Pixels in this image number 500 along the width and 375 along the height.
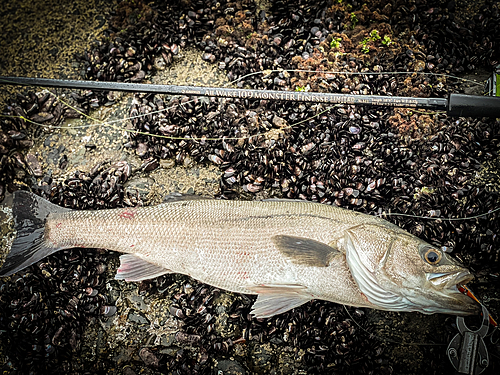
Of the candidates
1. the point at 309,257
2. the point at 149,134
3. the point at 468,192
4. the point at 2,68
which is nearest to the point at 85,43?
the point at 2,68

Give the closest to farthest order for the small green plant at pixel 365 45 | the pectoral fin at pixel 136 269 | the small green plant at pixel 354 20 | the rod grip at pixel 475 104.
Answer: the rod grip at pixel 475 104 < the pectoral fin at pixel 136 269 < the small green plant at pixel 365 45 < the small green plant at pixel 354 20

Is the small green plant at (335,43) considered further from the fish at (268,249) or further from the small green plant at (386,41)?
the fish at (268,249)

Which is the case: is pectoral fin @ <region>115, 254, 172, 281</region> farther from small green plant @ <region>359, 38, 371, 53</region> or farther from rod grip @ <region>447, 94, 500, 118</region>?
small green plant @ <region>359, 38, 371, 53</region>

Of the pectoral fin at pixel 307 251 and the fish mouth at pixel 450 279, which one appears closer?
the fish mouth at pixel 450 279

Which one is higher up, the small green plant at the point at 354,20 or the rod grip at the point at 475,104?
the small green plant at the point at 354,20

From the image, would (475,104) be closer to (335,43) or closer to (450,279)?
(450,279)

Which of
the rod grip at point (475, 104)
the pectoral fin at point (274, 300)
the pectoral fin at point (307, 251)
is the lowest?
the pectoral fin at point (274, 300)

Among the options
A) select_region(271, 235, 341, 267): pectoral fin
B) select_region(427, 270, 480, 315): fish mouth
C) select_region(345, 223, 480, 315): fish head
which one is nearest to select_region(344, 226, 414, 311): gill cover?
select_region(345, 223, 480, 315): fish head

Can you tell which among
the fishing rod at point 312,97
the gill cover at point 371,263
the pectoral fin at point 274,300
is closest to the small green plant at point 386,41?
the fishing rod at point 312,97
